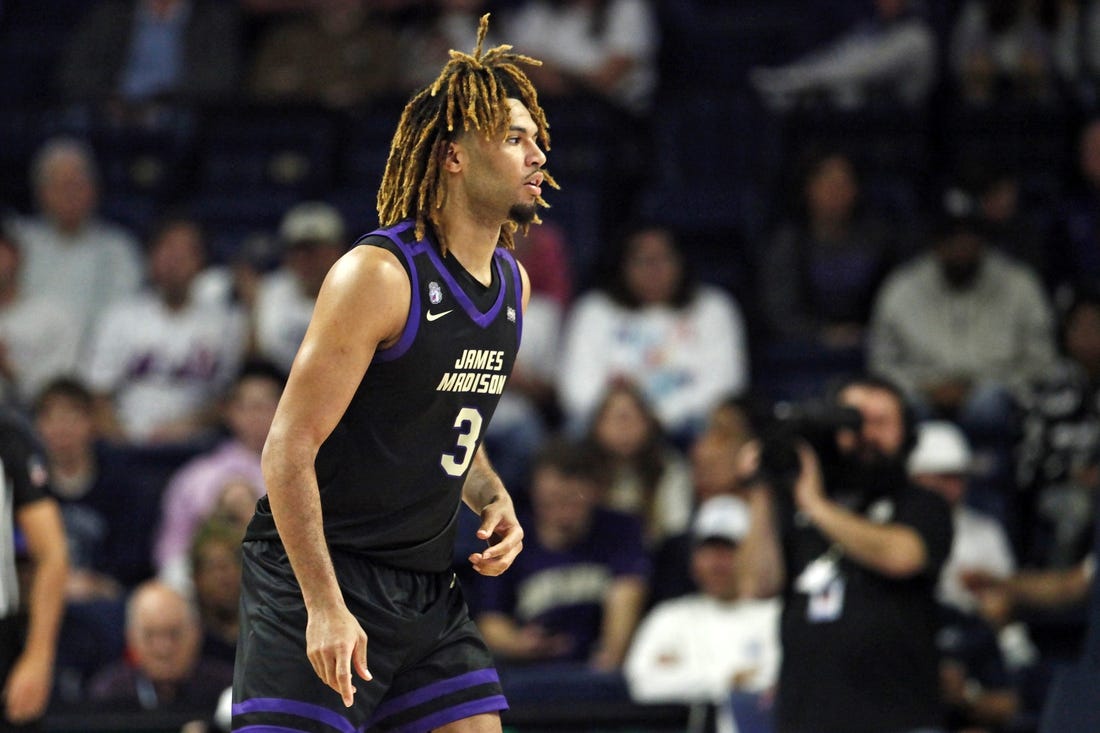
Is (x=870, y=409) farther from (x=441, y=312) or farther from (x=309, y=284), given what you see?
(x=309, y=284)

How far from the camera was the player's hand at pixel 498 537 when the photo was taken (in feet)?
12.6

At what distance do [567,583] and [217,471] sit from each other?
1.84 meters

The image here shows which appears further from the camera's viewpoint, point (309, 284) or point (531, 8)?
point (531, 8)

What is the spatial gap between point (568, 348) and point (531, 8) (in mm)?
2821

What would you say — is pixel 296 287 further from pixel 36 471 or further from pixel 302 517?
pixel 302 517

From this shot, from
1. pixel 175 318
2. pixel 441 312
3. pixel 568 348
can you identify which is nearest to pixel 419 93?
pixel 441 312

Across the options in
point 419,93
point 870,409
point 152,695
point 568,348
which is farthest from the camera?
point 568,348

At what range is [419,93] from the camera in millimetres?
3977

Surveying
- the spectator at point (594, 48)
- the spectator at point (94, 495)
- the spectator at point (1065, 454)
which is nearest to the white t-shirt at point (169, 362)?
the spectator at point (94, 495)

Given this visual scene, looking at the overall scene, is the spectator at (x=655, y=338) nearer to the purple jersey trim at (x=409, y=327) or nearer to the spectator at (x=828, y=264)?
the spectator at (x=828, y=264)

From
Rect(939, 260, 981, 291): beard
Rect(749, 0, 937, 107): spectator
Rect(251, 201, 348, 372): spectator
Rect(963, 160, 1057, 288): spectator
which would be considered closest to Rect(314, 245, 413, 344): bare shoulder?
Rect(251, 201, 348, 372): spectator

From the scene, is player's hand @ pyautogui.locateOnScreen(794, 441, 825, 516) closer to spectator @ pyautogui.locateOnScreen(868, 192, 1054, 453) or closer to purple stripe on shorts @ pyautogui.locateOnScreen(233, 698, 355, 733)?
purple stripe on shorts @ pyautogui.locateOnScreen(233, 698, 355, 733)

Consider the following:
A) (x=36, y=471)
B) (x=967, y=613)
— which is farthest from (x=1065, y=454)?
(x=36, y=471)

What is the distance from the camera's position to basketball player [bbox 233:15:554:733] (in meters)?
3.57
